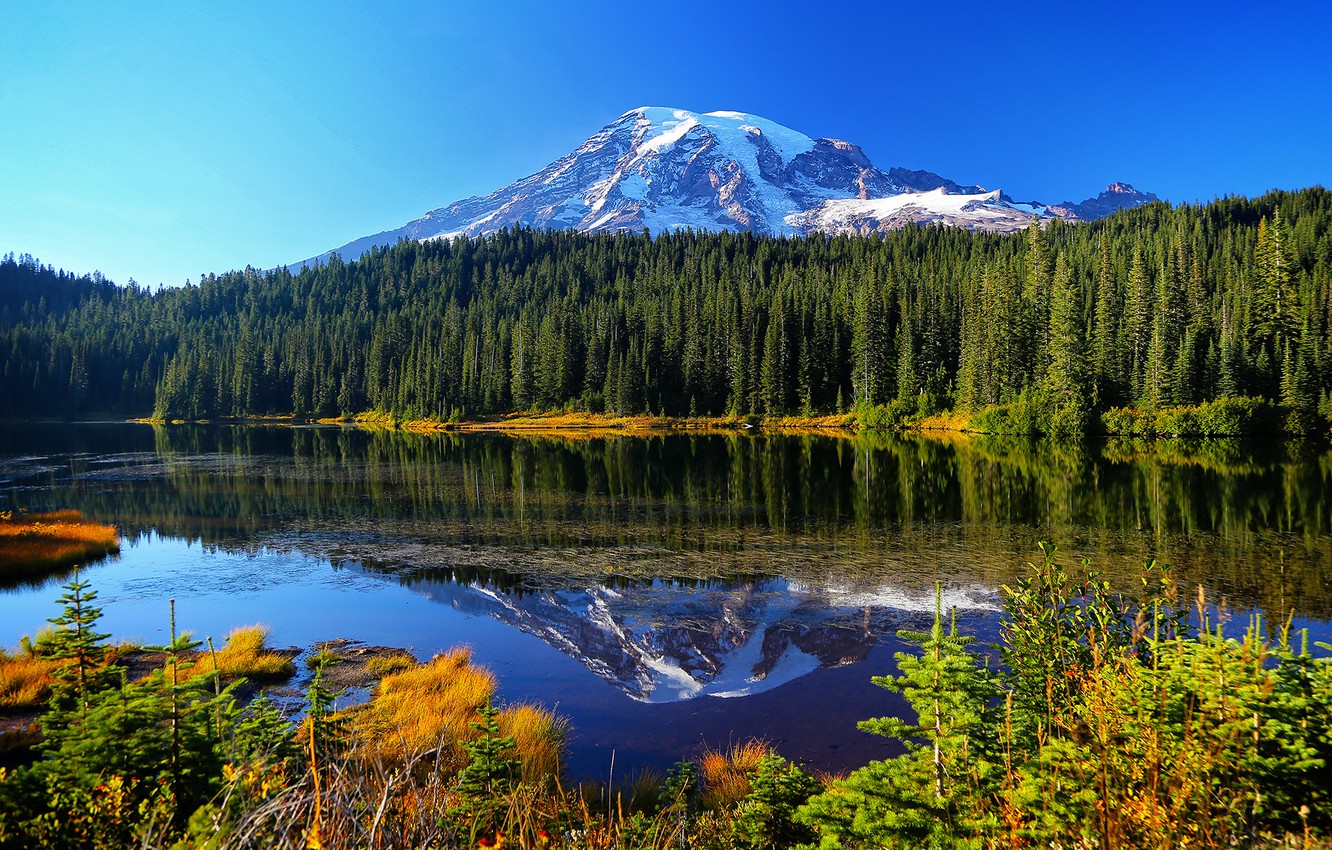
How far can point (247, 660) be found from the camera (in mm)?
13641

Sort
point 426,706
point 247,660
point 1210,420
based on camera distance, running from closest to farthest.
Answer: point 426,706 < point 247,660 < point 1210,420

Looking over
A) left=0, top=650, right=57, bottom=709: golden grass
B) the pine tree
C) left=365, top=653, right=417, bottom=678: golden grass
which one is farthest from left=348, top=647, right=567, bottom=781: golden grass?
left=0, top=650, right=57, bottom=709: golden grass

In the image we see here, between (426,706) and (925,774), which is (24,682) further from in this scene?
(925,774)

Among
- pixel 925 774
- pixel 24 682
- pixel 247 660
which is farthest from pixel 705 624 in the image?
pixel 24 682

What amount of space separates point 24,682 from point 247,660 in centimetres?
374

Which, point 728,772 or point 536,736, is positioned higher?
point 536,736

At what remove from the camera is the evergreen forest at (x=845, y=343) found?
2955 inches

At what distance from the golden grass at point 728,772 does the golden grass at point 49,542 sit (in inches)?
982

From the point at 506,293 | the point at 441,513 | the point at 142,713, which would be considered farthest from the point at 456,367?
the point at 142,713

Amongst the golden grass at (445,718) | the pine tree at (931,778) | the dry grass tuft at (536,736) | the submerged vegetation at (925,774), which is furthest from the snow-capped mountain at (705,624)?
the pine tree at (931,778)

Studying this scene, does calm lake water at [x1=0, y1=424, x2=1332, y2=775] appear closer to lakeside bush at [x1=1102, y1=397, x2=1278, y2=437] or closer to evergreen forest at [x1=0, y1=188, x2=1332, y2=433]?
lakeside bush at [x1=1102, y1=397, x2=1278, y2=437]

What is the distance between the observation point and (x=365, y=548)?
25.0 m

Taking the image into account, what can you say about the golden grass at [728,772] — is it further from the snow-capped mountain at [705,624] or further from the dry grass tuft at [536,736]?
the snow-capped mountain at [705,624]

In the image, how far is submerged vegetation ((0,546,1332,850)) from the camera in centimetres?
404
